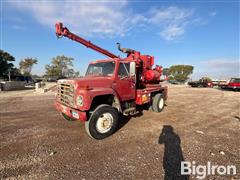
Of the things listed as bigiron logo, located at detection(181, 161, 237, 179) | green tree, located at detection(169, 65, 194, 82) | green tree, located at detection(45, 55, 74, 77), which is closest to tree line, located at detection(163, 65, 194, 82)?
green tree, located at detection(169, 65, 194, 82)

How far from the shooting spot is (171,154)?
11.4ft

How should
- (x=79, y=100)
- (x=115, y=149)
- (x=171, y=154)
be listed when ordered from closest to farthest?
(x=171, y=154), (x=115, y=149), (x=79, y=100)

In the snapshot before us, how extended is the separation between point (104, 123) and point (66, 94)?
156 cm

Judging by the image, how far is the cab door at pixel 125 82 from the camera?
17.1 feet

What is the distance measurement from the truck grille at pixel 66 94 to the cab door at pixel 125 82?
1547mm

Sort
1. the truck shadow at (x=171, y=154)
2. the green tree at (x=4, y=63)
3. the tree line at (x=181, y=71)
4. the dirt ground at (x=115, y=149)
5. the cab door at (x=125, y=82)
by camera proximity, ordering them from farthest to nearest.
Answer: the tree line at (x=181, y=71) < the green tree at (x=4, y=63) < the cab door at (x=125, y=82) < the dirt ground at (x=115, y=149) < the truck shadow at (x=171, y=154)

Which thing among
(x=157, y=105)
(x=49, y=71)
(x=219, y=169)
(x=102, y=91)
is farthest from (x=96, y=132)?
(x=49, y=71)

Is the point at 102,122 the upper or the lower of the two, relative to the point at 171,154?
upper

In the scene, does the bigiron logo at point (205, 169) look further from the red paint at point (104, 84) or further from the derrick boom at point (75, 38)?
the derrick boom at point (75, 38)

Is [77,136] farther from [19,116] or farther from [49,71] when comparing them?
[49,71]

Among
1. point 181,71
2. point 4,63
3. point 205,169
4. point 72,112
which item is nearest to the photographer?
point 205,169

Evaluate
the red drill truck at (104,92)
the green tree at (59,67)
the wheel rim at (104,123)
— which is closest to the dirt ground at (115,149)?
the wheel rim at (104,123)

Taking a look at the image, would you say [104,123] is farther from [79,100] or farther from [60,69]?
[60,69]

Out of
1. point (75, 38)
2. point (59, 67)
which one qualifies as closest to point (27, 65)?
point (59, 67)
